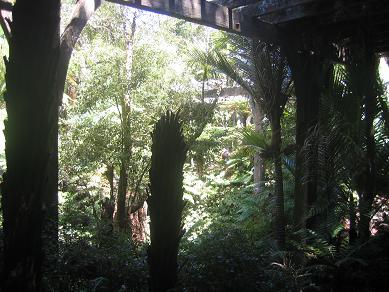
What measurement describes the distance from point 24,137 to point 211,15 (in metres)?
3.17

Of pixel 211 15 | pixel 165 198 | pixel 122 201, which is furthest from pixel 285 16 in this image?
pixel 122 201

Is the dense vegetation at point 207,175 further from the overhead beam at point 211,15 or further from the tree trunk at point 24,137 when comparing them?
the tree trunk at point 24,137

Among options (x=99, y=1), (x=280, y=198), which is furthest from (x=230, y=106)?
(x=99, y=1)

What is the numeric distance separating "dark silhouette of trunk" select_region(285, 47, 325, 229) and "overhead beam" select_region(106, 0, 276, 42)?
21.7 inches

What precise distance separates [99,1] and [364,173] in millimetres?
4105

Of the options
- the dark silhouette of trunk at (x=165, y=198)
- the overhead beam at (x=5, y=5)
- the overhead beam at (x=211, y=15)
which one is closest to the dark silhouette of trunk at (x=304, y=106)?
the overhead beam at (x=211, y=15)

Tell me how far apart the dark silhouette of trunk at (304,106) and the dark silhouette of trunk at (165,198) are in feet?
8.98

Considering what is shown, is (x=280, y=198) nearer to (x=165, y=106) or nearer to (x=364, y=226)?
(x=364, y=226)

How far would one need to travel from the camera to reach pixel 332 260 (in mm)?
5227

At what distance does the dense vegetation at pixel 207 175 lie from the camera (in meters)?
3.87

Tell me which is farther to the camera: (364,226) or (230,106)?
(230,106)

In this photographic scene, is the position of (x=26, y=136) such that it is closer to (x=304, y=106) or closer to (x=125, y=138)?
(x=304, y=106)

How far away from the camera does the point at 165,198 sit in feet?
12.5

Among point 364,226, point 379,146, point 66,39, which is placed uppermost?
point 66,39
